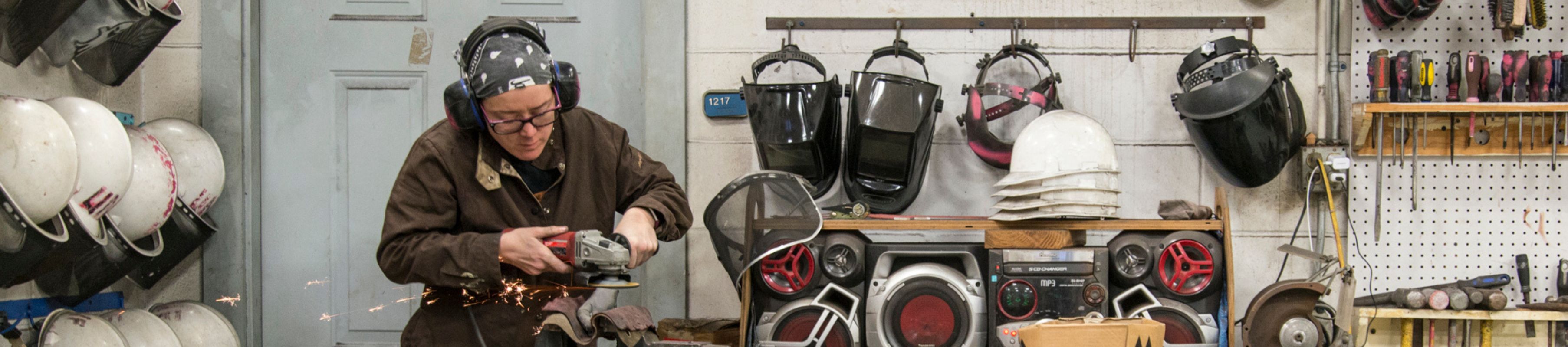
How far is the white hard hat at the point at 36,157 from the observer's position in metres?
1.67

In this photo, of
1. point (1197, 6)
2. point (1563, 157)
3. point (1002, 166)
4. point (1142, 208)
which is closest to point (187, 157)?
point (1002, 166)

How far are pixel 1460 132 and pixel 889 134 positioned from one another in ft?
5.72

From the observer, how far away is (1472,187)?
2596mm

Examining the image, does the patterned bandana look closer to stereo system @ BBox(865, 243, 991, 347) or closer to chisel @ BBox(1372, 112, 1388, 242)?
stereo system @ BBox(865, 243, 991, 347)

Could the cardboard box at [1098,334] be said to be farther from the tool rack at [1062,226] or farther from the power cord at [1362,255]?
the power cord at [1362,255]

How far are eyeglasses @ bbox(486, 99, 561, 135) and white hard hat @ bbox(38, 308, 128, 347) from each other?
1280mm

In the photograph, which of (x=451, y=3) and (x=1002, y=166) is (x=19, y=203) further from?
(x=1002, y=166)

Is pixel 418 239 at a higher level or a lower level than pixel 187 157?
lower

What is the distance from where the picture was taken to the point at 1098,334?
189cm

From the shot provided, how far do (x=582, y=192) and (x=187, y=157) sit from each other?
1395 millimetres

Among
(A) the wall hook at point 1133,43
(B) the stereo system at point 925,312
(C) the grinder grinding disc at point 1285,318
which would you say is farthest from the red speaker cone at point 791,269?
(A) the wall hook at point 1133,43

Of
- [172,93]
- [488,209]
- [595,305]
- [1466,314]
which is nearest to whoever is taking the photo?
[595,305]

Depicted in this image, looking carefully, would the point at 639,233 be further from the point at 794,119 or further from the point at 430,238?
the point at 794,119

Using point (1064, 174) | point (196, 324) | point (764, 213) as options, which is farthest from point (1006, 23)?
point (196, 324)
